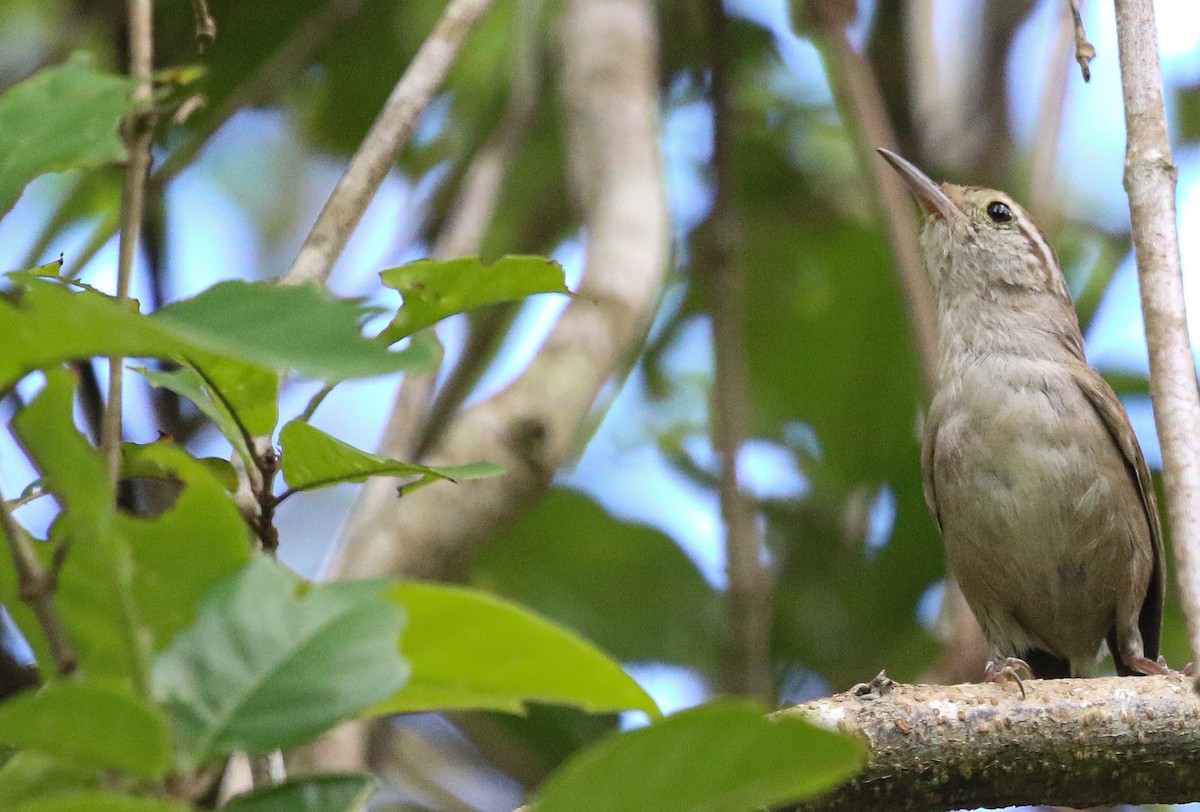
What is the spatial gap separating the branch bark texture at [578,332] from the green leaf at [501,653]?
2201mm

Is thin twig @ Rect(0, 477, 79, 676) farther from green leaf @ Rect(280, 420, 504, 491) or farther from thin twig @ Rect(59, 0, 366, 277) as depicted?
thin twig @ Rect(59, 0, 366, 277)

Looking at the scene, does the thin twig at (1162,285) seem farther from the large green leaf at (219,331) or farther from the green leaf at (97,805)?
the green leaf at (97,805)

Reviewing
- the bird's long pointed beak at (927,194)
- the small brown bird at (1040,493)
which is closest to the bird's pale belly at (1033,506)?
the small brown bird at (1040,493)

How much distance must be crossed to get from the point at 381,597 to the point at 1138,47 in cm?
253

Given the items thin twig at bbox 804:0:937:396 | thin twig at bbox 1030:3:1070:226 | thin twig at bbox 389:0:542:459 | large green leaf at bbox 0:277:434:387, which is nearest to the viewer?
large green leaf at bbox 0:277:434:387

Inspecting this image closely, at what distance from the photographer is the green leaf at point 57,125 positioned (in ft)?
5.55

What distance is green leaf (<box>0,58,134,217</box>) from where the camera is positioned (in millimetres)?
1691

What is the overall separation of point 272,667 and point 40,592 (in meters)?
0.25

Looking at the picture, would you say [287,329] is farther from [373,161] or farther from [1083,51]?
[1083,51]

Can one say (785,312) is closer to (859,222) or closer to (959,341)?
(859,222)

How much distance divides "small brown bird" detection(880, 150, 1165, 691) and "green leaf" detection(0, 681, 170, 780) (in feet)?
14.5

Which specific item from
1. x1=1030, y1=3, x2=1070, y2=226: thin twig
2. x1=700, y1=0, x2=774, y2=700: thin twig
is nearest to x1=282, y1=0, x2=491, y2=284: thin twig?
x1=700, y1=0, x2=774, y2=700: thin twig

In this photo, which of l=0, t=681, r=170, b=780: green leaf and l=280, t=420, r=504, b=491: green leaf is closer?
l=0, t=681, r=170, b=780: green leaf

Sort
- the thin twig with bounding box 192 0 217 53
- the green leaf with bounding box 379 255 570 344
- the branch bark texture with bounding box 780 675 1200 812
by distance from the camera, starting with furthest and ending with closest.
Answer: the thin twig with bounding box 192 0 217 53 < the branch bark texture with bounding box 780 675 1200 812 < the green leaf with bounding box 379 255 570 344
